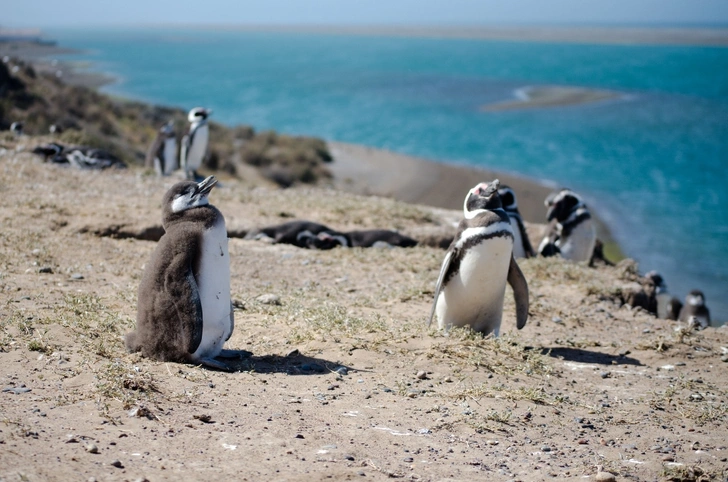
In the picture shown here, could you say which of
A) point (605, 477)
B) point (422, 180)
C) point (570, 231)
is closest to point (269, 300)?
point (605, 477)

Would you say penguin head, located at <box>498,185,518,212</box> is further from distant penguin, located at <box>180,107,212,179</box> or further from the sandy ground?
distant penguin, located at <box>180,107,212,179</box>

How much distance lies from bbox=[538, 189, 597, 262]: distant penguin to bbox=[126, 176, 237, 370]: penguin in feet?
23.9

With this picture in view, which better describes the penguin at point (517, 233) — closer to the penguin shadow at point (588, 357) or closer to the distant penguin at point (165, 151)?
the penguin shadow at point (588, 357)

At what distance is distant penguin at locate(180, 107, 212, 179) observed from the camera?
16.5 m

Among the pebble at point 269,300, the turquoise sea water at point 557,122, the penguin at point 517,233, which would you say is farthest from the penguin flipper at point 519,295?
the turquoise sea water at point 557,122

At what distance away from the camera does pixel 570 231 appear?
38.9 ft

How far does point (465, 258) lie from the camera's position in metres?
6.95

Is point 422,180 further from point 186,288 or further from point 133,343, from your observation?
point 186,288

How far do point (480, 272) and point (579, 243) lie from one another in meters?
5.38

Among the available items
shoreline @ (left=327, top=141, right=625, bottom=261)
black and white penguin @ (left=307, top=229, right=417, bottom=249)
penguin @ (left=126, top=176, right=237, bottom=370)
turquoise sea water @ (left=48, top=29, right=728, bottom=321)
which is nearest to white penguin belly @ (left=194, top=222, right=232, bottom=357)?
penguin @ (left=126, top=176, right=237, bottom=370)

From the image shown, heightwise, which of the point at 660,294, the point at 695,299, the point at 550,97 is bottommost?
the point at 660,294

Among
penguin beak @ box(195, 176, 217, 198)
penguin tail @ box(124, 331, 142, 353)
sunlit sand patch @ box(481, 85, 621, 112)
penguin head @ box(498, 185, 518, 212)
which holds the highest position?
sunlit sand patch @ box(481, 85, 621, 112)

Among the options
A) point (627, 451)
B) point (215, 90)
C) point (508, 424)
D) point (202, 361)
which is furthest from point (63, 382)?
point (215, 90)

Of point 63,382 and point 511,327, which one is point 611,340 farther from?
point 63,382
